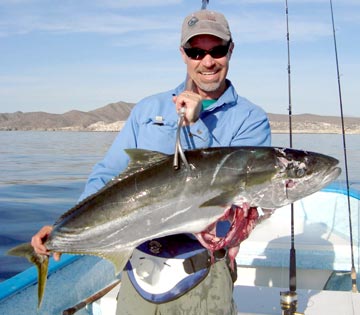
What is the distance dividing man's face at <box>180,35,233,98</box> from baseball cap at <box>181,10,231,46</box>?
0.06 meters

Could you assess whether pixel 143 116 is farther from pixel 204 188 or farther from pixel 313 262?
pixel 313 262

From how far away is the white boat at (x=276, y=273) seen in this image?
4816 mm

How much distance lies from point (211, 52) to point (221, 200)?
1.21 m

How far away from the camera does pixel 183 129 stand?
11.7 ft

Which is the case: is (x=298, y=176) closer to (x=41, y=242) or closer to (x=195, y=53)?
(x=195, y=53)

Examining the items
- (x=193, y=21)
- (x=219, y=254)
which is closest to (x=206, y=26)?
(x=193, y=21)

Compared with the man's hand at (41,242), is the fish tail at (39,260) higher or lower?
lower

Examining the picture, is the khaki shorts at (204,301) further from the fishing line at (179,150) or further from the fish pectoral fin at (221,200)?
the fishing line at (179,150)

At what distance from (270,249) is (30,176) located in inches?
670

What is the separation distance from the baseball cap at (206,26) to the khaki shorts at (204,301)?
5.56 ft

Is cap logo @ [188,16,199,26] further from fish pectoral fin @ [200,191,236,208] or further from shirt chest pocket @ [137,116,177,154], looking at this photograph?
fish pectoral fin @ [200,191,236,208]

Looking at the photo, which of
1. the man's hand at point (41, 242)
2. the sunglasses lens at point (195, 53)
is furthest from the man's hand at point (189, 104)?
the man's hand at point (41, 242)

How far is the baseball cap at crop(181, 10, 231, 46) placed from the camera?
3.60 meters

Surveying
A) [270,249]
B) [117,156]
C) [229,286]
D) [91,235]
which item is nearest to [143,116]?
[117,156]
